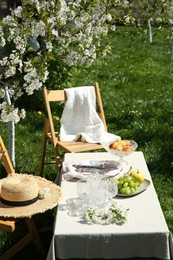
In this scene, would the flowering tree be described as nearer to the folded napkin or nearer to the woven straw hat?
the woven straw hat

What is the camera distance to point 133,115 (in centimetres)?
772

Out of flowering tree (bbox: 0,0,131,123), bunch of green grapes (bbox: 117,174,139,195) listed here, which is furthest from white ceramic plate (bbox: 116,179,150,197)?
flowering tree (bbox: 0,0,131,123)

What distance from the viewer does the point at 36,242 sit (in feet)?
14.2

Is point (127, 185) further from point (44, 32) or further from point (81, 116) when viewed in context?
point (81, 116)

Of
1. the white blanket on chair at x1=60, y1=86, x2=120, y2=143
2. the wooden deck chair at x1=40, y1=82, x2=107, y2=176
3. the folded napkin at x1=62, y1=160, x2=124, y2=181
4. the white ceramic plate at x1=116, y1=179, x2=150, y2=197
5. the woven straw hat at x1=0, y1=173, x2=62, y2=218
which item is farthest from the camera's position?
the white blanket on chair at x1=60, y1=86, x2=120, y2=143

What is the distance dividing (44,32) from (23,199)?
137 centimetres

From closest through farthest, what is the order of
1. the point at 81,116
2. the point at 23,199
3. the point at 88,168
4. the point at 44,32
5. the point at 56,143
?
the point at 23,199 < the point at 44,32 < the point at 88,168 < the point at 56,143 < the point at 81,116

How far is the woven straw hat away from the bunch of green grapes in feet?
1.54

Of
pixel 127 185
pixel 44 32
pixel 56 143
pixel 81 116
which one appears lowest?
pixel 56 143

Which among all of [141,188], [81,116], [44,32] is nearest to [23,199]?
[141,188]

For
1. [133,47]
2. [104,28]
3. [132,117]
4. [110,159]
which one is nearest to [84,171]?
[110,159]

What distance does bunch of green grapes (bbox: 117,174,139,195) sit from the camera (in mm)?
3902

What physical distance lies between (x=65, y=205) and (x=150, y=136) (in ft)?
11.0

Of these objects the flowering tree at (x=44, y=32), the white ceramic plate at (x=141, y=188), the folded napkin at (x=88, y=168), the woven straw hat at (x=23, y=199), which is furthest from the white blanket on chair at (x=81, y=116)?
the woven straw hat at (x=23, y=199)
